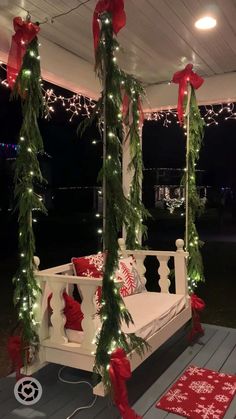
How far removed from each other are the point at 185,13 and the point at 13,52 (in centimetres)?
125

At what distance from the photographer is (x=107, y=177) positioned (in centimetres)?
218

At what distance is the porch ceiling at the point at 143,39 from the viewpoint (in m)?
2.83

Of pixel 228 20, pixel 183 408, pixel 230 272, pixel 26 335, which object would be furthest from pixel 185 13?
pixel 230 272

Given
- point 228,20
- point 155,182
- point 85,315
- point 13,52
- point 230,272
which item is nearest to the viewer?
point 85,315

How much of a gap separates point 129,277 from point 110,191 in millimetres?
1443

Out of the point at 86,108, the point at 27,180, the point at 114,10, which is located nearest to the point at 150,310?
the point at 27,180

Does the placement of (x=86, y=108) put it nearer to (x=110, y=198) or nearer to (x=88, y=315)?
(x=110, y=198)

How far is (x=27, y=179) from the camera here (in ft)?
8.00

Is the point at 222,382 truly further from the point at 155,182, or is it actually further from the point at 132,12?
the point at 155,182

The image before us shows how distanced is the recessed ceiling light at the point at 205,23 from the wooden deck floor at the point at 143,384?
2555 millimetres

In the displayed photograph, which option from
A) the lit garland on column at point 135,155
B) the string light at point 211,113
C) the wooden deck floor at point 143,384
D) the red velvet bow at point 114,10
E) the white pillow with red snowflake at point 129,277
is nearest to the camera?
the red velvet bow at point 114,10

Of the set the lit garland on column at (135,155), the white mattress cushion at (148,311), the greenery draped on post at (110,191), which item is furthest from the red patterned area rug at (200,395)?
the lit garland on column at (135,155)

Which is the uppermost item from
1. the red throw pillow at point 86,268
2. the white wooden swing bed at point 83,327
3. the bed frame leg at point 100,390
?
the red throw pillow at point 86,268

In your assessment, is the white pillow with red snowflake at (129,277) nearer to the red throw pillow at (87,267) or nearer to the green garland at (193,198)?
the red throw pillow at (87,267)
